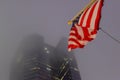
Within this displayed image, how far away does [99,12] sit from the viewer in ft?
83.4

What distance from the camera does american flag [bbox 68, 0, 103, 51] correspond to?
997 inches

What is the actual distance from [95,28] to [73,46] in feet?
12.0

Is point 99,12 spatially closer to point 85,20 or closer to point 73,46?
point 85,20

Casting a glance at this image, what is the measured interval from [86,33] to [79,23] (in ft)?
5.10

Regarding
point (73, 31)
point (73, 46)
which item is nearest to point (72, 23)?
point (73, 31)

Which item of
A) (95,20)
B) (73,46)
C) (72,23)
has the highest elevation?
(95,20)

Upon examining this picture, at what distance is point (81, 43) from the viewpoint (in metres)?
26.2

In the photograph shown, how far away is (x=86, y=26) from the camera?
84.6ft

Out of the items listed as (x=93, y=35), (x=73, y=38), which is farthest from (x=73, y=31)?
(x=93, y=35)

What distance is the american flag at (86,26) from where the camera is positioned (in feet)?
83.0

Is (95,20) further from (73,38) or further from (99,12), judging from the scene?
(73,38)

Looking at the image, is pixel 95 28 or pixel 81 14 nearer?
pixel 95 28

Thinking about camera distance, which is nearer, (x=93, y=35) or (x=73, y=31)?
(x=93, y=35)

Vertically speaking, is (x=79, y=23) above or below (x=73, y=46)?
above
